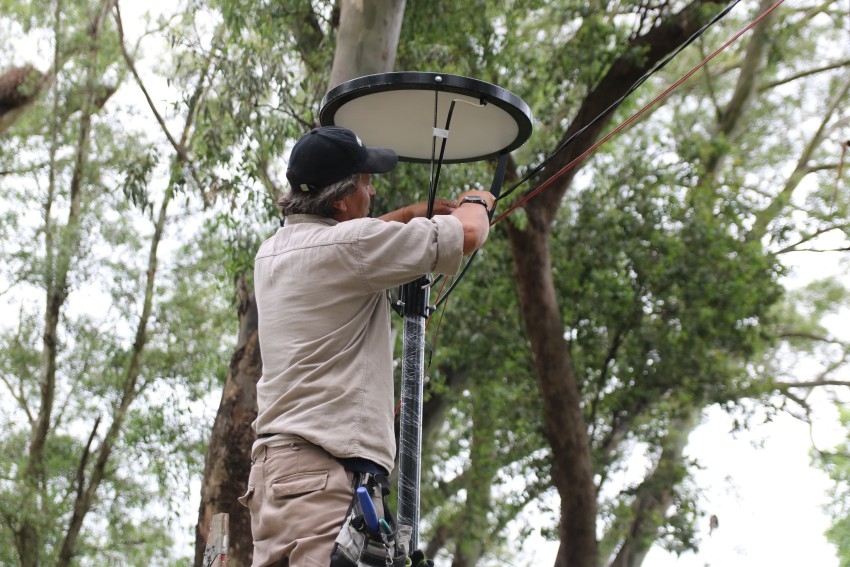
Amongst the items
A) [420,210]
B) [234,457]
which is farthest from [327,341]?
Answer: [234,457]

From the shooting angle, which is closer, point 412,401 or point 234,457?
point 412,401

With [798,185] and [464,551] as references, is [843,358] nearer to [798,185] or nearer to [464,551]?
[798,185]

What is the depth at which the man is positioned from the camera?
2.12m

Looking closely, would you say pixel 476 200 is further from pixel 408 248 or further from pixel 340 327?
pixel 340 327

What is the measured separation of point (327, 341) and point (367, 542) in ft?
1.51

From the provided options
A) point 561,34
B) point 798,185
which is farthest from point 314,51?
point 798,185

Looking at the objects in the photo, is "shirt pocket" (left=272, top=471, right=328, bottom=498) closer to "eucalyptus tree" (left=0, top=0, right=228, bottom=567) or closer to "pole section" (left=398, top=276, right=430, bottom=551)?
"pole section" (left=398, top=276, right=430, bottom=551)

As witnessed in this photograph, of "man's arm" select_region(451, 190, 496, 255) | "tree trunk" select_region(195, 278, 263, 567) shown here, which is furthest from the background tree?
"man's arm" select_region(451, 190, 496, 255)

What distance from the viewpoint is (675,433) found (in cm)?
1279

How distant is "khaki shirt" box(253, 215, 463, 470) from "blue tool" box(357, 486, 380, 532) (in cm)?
10

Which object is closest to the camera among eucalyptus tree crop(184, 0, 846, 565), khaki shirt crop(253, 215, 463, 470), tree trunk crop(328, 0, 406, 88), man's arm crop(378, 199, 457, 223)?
khaki shirt crop(253, 215, 463, 470)

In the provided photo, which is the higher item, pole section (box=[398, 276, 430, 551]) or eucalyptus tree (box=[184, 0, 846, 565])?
eucalyptus tree (box=[184, 0, 846, 565])

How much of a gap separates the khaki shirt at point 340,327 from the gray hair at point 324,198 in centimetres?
5

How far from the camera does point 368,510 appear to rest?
2.04m
